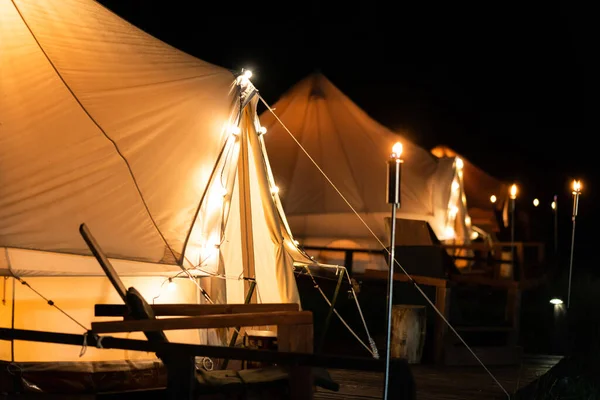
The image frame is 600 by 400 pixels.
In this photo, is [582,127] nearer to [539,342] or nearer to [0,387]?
[539,342]

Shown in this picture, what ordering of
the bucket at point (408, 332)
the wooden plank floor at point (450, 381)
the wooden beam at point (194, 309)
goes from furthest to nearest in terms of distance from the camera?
the bucket at point (408, 332) < the wooden plank floor at point (450, 381) < the wooden beam at point (194, 309)

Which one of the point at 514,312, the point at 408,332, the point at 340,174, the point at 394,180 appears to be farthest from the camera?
the point at 340,174

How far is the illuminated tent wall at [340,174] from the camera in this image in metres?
14.1

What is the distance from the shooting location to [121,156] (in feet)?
22.4

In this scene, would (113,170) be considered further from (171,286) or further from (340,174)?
(340,174)

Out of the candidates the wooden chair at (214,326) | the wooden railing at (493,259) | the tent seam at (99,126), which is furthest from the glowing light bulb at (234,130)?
the wooden railing at (493,259)

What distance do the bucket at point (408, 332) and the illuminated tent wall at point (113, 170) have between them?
1538 millimetres

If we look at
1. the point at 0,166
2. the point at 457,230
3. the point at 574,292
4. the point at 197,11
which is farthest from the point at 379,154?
the point at 197,11

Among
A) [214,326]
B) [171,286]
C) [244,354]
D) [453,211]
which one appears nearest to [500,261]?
[453,211]

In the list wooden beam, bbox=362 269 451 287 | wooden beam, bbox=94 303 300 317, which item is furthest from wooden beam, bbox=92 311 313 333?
wooden beam, bbox=362 269 451 287

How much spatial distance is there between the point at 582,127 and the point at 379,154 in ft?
108

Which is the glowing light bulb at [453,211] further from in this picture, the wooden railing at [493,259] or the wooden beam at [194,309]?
the wooden beam at [194,309]

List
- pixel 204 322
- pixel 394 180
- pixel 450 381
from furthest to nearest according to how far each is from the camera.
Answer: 1. pixel 450 381
2. pixel 394 180
3. pixel 204 322

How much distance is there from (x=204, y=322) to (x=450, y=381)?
3.59 m
